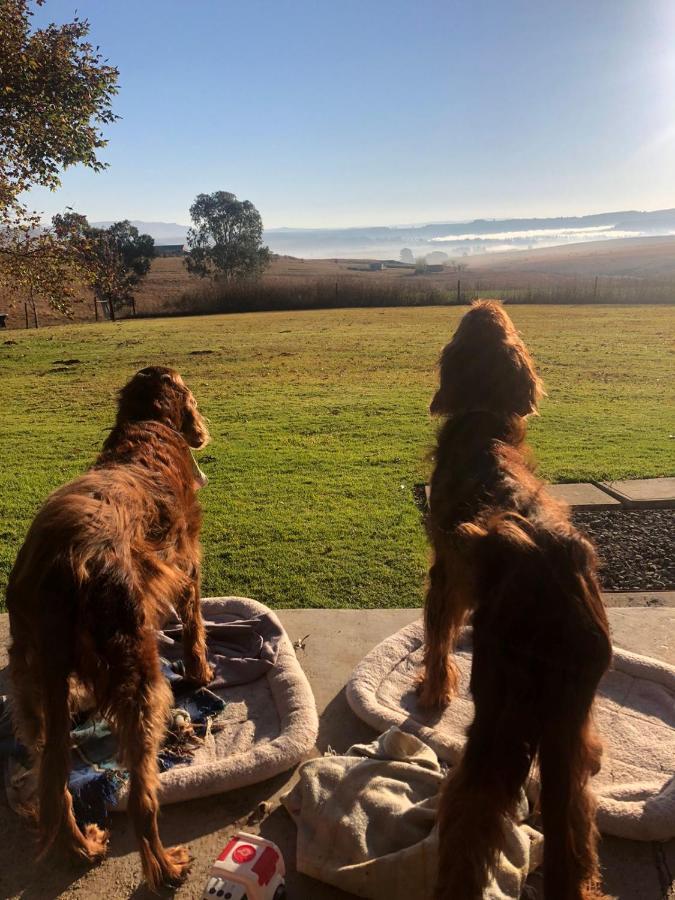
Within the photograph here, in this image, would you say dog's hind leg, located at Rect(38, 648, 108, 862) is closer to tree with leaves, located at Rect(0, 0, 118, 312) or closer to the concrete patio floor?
the concrete patio floor

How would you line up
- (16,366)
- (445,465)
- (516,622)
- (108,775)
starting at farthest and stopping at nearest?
1. (16,366)
2. (445,465)
3. (108,775)
4. (516,622)

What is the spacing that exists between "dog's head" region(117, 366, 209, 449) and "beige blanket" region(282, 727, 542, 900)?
2183 millimetres

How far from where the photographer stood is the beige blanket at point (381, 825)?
231 cm

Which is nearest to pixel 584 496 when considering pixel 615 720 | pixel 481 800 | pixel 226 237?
pixel 615 720

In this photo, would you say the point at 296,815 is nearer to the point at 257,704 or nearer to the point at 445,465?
the point at 257,704

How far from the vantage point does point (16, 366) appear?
56.4ft

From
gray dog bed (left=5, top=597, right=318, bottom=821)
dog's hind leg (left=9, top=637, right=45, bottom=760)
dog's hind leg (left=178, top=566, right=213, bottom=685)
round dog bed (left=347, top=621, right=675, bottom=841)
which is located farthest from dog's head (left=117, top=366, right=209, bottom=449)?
round dog bed (left=347, top=621, right=675, bottom=841)

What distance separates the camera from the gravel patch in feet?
15.6

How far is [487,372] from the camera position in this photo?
12.3 ft

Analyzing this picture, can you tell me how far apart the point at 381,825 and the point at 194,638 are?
154 cm

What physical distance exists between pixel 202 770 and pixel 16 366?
17.0 m

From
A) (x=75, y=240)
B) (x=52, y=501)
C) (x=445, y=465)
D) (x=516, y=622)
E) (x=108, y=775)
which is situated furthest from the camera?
(x=75, y=240)

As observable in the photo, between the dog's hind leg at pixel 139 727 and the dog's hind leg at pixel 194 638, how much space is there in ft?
4.21

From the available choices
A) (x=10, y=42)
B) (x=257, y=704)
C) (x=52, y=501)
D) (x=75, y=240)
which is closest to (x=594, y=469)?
(x=257, y=704)
